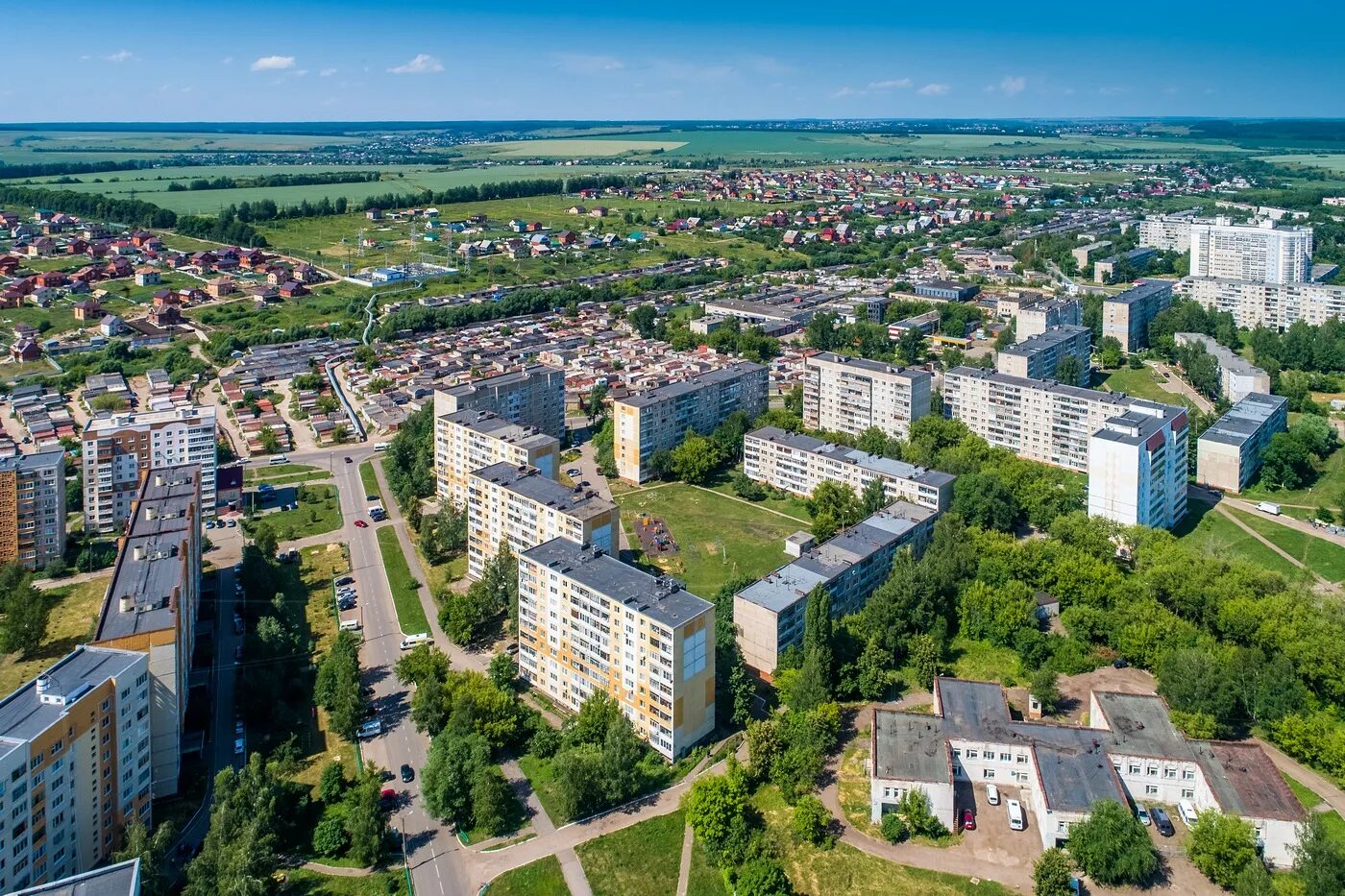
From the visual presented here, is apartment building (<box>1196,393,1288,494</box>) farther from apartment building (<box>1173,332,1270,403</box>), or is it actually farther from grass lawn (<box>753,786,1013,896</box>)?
grass lawn (<box>753,786,1013,896</box>)

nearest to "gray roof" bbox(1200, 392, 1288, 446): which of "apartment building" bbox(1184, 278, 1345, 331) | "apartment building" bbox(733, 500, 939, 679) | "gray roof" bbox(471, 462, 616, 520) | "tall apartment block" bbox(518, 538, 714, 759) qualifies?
"apartment building" bbox(733, 500, 939, 679)

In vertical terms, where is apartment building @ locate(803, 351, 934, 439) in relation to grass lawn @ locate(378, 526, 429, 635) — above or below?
above

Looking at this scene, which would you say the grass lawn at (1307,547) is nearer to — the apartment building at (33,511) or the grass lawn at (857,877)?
the grass lawn at (857,877)

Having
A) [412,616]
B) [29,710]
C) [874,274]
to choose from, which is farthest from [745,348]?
[29,710]

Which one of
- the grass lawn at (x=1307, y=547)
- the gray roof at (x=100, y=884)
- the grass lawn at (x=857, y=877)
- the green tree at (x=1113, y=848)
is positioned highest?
the gray roof at (x=100, y=884)

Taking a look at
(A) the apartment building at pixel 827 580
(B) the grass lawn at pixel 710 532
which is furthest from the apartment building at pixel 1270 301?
(A) the apartment building at pixel 827 580

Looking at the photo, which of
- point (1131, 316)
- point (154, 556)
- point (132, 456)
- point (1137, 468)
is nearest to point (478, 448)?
point (154, 556)
